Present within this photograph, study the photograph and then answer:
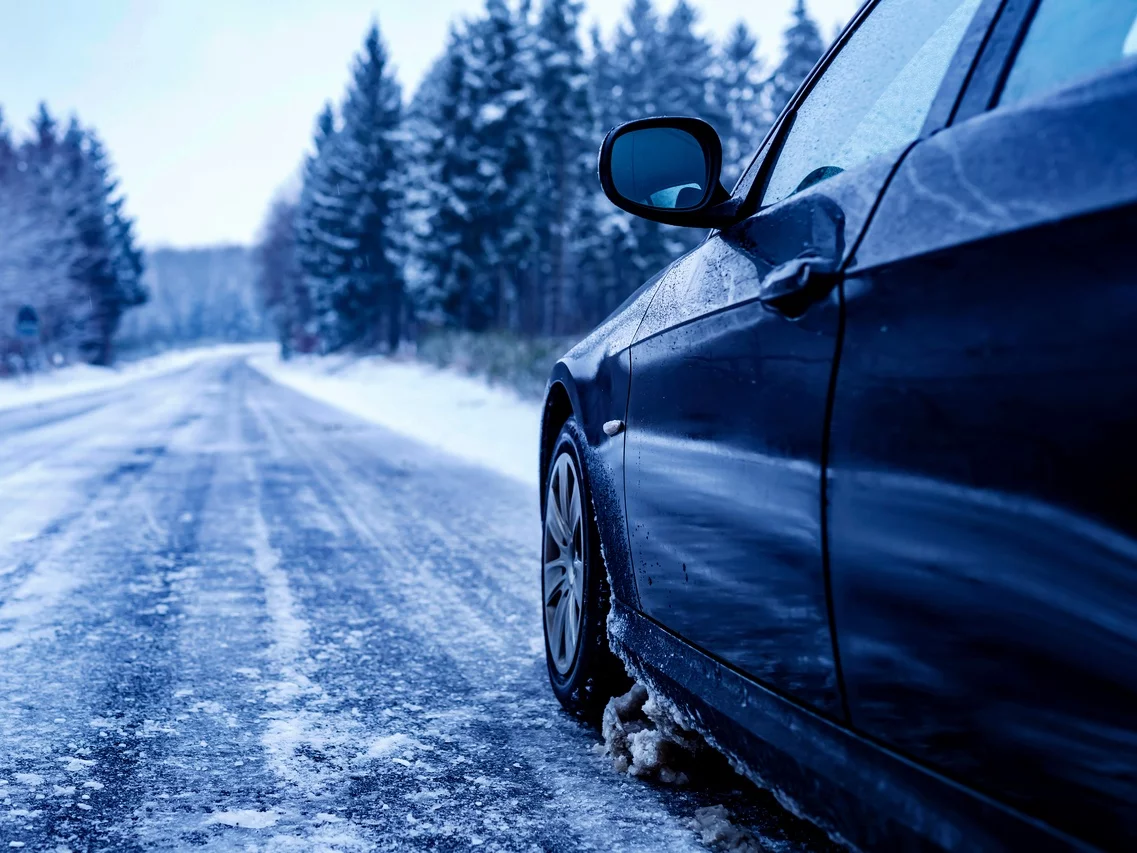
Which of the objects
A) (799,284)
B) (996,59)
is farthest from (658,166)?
(996,59)

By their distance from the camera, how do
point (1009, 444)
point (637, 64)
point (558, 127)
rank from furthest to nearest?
point (637, 64), point (558, 127), point (1009, 444)

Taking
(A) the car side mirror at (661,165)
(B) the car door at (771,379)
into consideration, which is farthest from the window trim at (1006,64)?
(A) the car side mirror at (661,165)

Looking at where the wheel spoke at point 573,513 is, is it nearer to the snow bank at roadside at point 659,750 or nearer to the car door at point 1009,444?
the snow bank at roadside at point 659,750

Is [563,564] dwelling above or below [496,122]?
below

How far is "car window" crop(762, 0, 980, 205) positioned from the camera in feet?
6.29

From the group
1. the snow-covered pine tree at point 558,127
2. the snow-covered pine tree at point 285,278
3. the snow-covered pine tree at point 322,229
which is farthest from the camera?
the snow-covered pine tree at point 285,278

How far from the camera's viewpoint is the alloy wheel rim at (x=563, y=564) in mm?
3264

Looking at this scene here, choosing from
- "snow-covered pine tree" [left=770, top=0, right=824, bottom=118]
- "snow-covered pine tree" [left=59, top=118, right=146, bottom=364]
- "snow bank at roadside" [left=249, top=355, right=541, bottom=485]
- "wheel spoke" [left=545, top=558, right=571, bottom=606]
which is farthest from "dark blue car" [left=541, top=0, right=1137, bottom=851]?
"snow-covered pine tree" [left=59, top=118, right=146, bottom=364]

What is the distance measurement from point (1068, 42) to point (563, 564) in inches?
93.7

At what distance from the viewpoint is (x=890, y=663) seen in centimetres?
152

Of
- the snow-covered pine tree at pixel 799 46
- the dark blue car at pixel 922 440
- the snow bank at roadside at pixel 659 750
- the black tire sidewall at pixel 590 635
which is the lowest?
the snow bank at roadside at pixel 659 750

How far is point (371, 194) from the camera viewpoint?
162 ft

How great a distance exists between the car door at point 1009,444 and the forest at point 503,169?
27.0 meters

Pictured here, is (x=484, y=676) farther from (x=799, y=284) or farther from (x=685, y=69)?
(x=685, y=69)
